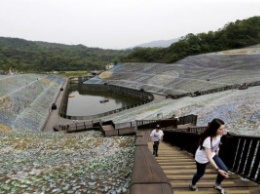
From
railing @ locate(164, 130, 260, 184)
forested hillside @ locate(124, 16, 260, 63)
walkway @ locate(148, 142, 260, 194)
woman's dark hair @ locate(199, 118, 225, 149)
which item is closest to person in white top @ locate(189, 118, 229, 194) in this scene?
woman's dark hair @ locate(199, 118, 225, 149)

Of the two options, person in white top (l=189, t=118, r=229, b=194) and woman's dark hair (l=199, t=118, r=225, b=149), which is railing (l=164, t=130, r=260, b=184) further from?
woman's dark hair (l=199, t=118, r=225, b=149)

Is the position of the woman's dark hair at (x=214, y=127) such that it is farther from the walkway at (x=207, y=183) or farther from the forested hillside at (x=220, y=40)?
the forested hillside at (x=220, y=40)

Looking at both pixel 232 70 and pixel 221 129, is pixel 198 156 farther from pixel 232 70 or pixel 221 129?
pixel 232 70

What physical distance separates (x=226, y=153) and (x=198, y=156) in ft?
7.23

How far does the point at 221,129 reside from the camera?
5031 millimetres

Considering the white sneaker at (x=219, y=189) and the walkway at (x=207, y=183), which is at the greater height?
the white sneaker at (x=219, y=189)

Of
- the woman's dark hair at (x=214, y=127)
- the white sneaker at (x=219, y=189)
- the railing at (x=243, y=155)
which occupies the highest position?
the woman's dark hair at (x=214, y=127)

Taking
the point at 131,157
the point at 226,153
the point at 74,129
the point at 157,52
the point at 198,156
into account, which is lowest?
the point at 74,129

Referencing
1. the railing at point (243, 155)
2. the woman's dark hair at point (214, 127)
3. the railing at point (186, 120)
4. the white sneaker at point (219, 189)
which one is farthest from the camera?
the railing at point (186, 120)

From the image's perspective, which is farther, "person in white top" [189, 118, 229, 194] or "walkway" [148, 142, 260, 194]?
"walkway" [148, 142, 260, 194]

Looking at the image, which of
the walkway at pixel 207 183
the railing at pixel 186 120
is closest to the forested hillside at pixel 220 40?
the railing at pixel 186 120

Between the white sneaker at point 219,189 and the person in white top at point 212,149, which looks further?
the white sneaker at point 219,189

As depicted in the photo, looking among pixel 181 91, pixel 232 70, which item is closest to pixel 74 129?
pixel 181 91

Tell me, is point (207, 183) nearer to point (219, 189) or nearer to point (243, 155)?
point (219, 189)
